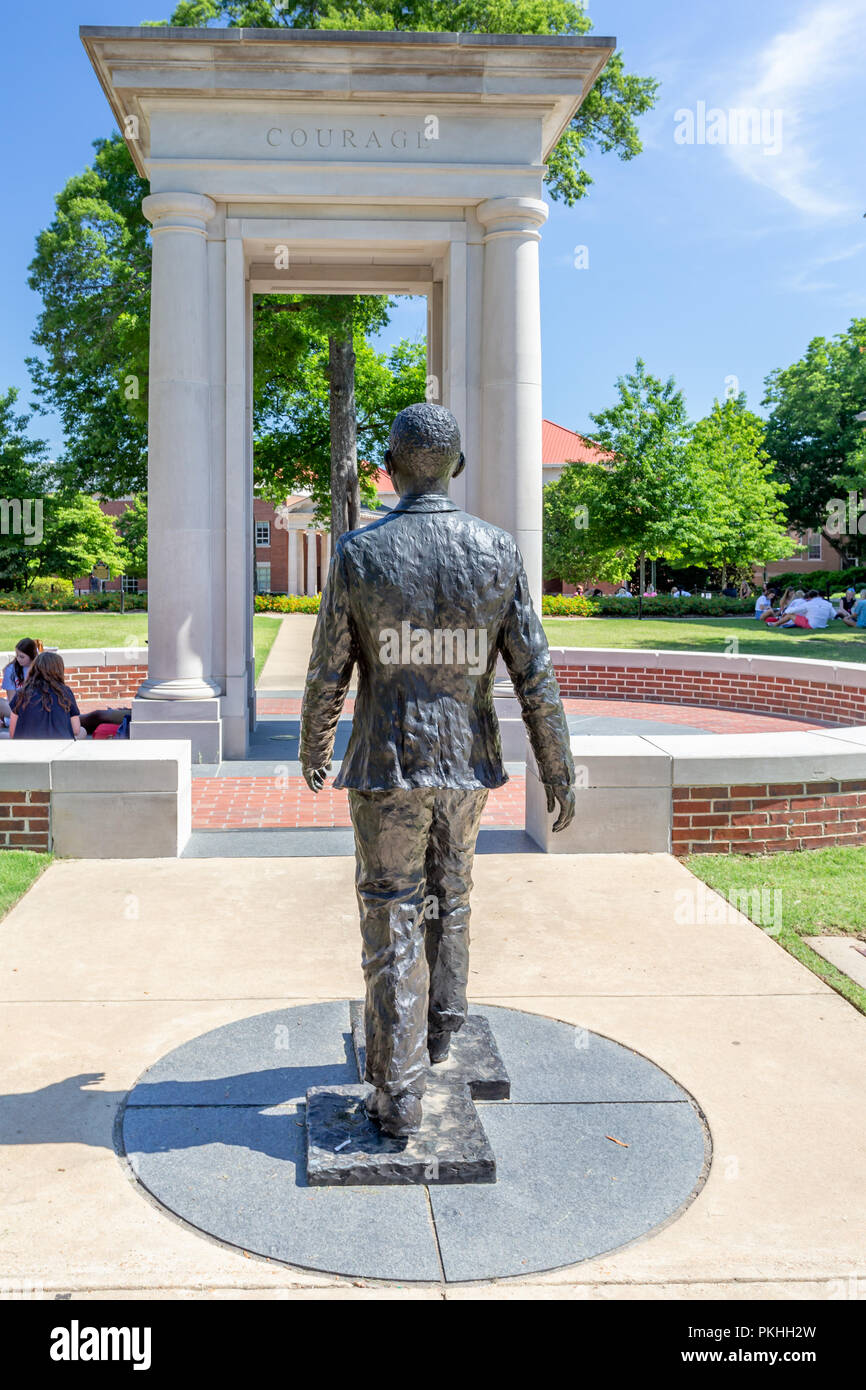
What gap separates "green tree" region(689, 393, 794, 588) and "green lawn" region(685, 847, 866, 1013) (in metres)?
39.2

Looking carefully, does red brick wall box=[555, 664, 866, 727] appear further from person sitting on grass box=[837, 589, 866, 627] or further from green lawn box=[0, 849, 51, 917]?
person sitting on grass box=[837, 589, 866, 627]

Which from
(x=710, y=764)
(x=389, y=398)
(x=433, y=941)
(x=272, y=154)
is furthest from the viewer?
(x=389, y=398)

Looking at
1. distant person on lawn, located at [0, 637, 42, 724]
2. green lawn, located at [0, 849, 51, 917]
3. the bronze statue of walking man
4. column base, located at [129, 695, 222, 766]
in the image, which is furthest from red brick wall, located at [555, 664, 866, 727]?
the bronze statue of walking man

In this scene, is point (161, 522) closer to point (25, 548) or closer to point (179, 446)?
point (179, 446)

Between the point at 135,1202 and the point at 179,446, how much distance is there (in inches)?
317

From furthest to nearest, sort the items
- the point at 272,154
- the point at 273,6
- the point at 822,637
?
1. the point at 273,6
2. the point at 822,637
3. the point at 272,154

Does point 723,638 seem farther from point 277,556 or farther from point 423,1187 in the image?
point 277,556

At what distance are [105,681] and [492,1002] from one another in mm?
11818

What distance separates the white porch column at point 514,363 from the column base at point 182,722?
305 centimetres

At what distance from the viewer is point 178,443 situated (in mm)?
10320

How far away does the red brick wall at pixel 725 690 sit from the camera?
1345 centimetres

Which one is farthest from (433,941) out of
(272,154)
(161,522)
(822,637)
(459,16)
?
(459,16)

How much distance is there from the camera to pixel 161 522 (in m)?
10.4

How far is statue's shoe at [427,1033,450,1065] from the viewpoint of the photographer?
154 inches
